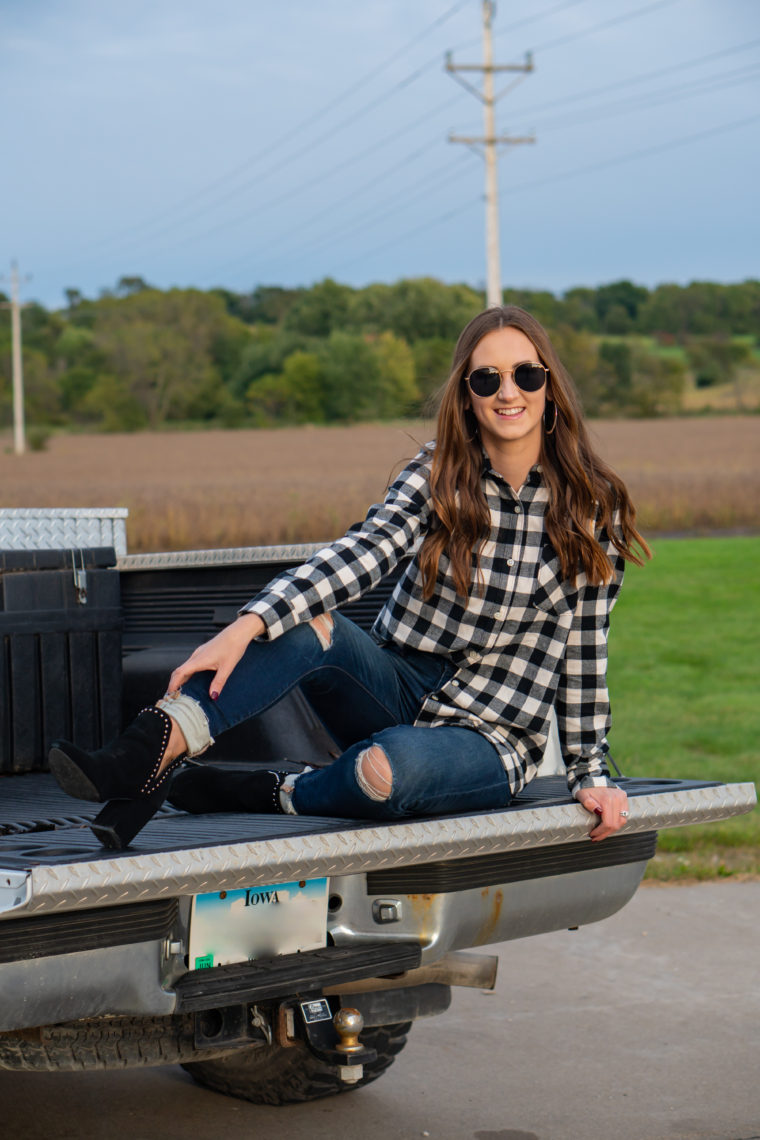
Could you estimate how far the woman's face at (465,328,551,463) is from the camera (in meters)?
3.00

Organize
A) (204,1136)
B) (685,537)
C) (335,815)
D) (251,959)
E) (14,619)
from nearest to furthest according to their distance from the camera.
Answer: (251,959) < (335,815) < (204,1136) < (14,619) < (685,537)

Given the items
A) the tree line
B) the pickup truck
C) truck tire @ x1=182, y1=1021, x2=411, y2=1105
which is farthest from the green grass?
the tree line

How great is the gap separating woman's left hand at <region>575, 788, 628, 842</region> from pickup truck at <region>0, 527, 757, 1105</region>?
3cm

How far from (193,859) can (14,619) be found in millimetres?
1466

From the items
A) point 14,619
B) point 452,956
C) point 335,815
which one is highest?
point 14,619

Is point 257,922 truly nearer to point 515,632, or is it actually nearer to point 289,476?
point 515,632

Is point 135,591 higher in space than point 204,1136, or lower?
higher

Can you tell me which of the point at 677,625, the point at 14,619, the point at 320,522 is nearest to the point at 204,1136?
the point at 14,619

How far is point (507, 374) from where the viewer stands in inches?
119

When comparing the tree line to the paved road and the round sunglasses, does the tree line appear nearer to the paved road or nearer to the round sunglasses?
the paved road

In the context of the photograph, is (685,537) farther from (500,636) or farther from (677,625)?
(500,636)

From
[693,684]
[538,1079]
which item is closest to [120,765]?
[538,1079]

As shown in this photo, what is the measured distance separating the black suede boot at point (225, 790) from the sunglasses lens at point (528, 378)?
0.95m

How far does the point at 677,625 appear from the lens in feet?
38.0
